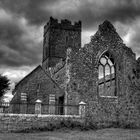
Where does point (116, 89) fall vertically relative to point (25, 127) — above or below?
above

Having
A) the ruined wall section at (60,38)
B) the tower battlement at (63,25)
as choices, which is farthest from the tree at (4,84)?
the tower battlement at (63,25)

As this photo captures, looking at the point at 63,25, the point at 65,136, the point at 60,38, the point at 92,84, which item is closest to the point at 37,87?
the point at 92,84

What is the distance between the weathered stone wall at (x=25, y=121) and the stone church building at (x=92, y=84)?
5.78 feet

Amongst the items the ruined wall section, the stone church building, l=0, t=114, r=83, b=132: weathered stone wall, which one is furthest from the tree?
the ruined wall section

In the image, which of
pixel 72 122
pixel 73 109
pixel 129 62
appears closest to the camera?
pixel 72 122

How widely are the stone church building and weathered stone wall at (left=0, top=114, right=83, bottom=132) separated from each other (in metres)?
1.76

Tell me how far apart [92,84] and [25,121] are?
6.94 metres

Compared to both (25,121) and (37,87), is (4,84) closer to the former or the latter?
(37,87)

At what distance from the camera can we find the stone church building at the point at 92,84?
2084cm

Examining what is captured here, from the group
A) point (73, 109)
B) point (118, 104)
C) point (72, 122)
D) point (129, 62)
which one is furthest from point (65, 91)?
point (129, 62)

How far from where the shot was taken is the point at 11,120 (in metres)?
17.0

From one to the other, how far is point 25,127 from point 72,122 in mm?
3510

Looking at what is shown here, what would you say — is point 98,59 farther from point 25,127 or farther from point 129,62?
point 25,127

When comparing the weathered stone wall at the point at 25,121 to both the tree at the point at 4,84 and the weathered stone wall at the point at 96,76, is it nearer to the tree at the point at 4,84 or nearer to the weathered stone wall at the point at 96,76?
the weathered stone wall at the point at 96,76
